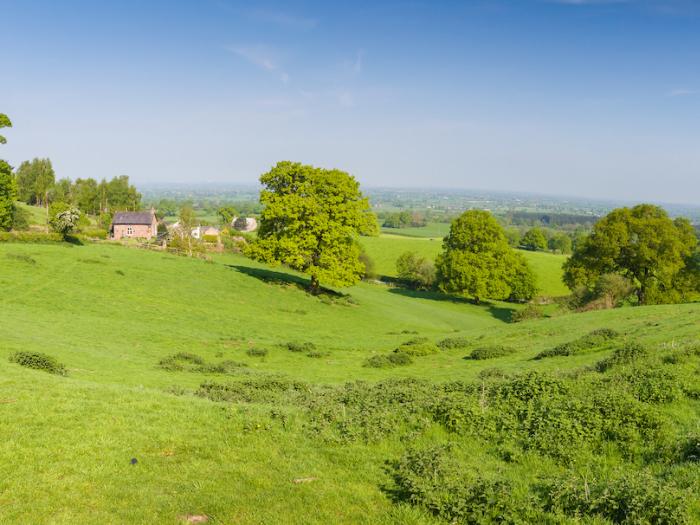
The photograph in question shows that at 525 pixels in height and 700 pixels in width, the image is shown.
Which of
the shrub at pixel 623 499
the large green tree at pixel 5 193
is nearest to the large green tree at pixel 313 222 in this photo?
the large green tree at pixel 5 193

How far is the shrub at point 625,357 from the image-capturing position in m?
19.2

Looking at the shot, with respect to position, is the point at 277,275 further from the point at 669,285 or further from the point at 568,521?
the point at 568,521

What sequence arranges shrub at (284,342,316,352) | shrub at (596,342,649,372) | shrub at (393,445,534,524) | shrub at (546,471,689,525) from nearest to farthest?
shrub at (546,471,689,525) → shrub at (393,445,534,524) → shrub at (596,342,649,372) → shrub at (284,342,316,352)

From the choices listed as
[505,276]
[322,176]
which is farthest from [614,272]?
[322,176]

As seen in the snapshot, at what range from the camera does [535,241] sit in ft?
575

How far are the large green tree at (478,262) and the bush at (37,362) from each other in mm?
59475

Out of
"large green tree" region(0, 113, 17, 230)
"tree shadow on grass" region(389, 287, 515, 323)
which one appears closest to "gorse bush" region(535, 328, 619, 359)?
Answer: "tree shadow on grass" region(389, 287, 515, 323)

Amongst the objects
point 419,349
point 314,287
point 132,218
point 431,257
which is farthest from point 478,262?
point 132,218

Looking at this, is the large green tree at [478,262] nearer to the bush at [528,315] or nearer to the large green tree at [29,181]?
the bush at [528,315]

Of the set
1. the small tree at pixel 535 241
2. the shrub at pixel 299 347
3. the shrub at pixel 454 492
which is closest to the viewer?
the shrub at pixel 454 492

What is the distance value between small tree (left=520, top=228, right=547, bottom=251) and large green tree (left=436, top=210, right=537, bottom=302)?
339ft

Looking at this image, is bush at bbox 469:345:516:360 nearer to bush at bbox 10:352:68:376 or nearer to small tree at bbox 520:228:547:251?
bush at bbox 10:352:68:376

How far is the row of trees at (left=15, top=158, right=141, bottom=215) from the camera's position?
133 metres

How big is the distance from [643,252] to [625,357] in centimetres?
4696
